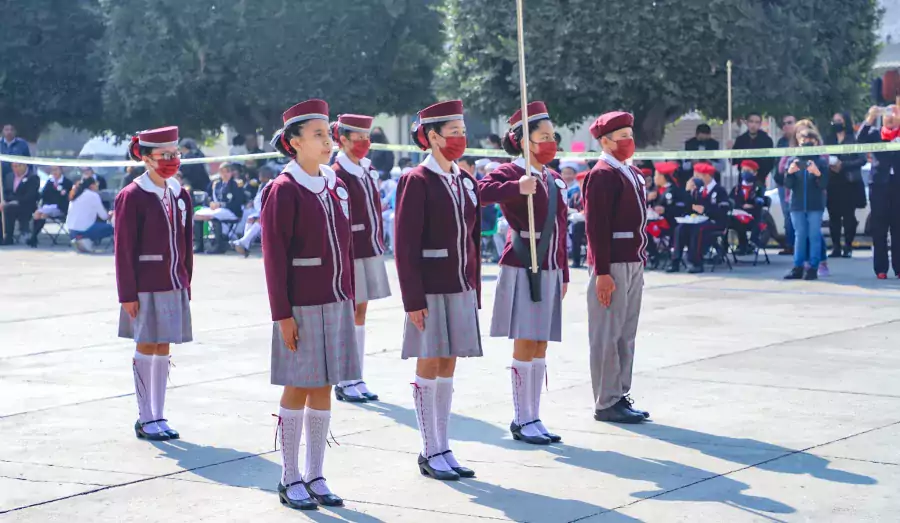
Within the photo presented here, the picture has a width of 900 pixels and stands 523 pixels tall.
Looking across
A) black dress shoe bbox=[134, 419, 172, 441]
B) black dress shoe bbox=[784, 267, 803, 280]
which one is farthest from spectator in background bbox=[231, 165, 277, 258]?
black dress shoe bbox=[134, 419, 172, 441]

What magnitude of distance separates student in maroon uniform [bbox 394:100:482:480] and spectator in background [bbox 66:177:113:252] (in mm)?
17301

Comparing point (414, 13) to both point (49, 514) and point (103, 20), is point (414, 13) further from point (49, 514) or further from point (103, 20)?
point (49, 514)

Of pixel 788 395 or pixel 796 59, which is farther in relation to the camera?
pixel 796 59

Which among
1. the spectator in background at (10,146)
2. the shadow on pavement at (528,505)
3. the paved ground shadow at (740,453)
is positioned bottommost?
the shadow on pavement at (528,505)

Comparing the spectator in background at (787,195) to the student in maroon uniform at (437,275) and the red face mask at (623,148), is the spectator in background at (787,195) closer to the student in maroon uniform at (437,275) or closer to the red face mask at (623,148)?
the red face mask at (623,148)

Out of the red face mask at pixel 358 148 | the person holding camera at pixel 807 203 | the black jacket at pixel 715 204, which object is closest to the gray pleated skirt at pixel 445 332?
the red face mask at pixel 358 148

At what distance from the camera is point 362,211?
10398mm

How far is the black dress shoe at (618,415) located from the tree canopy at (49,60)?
80.2ft

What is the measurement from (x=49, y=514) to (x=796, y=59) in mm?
18306

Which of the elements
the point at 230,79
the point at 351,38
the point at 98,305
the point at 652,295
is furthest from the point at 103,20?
the point at 652,295

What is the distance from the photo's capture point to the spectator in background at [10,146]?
86.4ft

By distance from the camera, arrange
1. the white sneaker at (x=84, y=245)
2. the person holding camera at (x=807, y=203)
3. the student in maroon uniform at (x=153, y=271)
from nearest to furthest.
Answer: the student in maroon uniform at (x=153, y=271)
the person holding camera at (x=807, y=203)
the white sneaker at (x=84, y=245)

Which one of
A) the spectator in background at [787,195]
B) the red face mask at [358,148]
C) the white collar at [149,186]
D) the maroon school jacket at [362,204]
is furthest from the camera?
the spectator in background at [787,195]

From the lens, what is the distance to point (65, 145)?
57.7 metres
